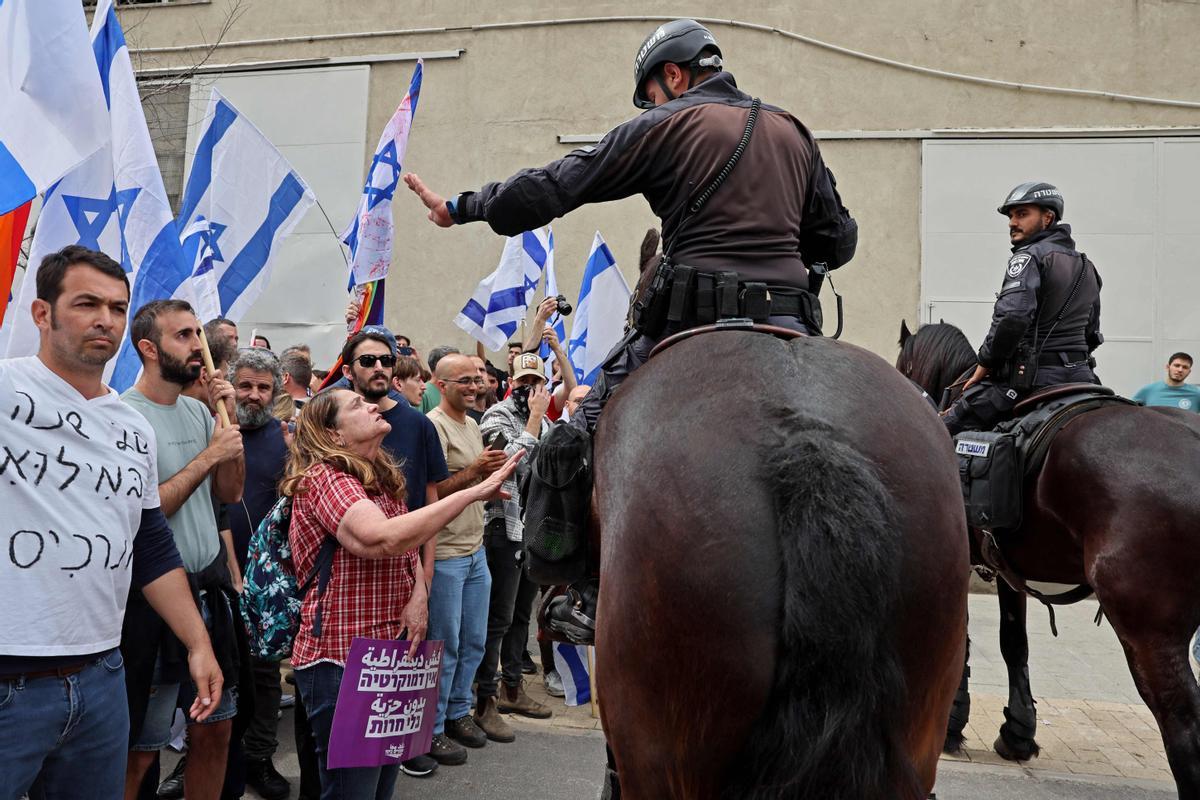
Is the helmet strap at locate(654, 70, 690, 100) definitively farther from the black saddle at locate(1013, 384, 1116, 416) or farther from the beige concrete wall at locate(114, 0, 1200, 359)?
the beige concrete wall at locate(114, 0, 1200, 359)

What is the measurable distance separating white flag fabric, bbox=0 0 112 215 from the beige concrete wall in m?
10.0

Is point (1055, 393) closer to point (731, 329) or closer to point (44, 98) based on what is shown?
point (731, 329)

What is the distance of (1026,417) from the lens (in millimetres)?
5531

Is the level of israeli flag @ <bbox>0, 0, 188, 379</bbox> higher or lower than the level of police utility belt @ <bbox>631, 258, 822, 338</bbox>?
higher

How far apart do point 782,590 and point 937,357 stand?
17.1 ft

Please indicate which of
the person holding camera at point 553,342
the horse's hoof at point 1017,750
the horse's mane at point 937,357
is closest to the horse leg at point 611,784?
the horse's hoof at point 1017,750

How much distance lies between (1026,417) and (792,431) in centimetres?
394

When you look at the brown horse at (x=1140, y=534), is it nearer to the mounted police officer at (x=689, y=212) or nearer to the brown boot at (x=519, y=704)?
the mounted police officer at (x=689, y=212)

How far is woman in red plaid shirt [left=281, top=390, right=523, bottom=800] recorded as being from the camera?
370cm

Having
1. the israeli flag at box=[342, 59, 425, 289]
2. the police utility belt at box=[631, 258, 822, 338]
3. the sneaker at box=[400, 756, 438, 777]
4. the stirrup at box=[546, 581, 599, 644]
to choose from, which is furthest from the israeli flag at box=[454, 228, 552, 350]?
the police utility belt at box=[631, 258, 822, 338]

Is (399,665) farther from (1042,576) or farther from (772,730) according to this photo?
(1042,576)

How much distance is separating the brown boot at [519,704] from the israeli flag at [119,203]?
3.65m

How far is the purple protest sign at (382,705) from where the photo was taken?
143 inches

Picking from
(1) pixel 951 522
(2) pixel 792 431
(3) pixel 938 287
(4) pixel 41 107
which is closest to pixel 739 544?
(2) pixel 792 431
